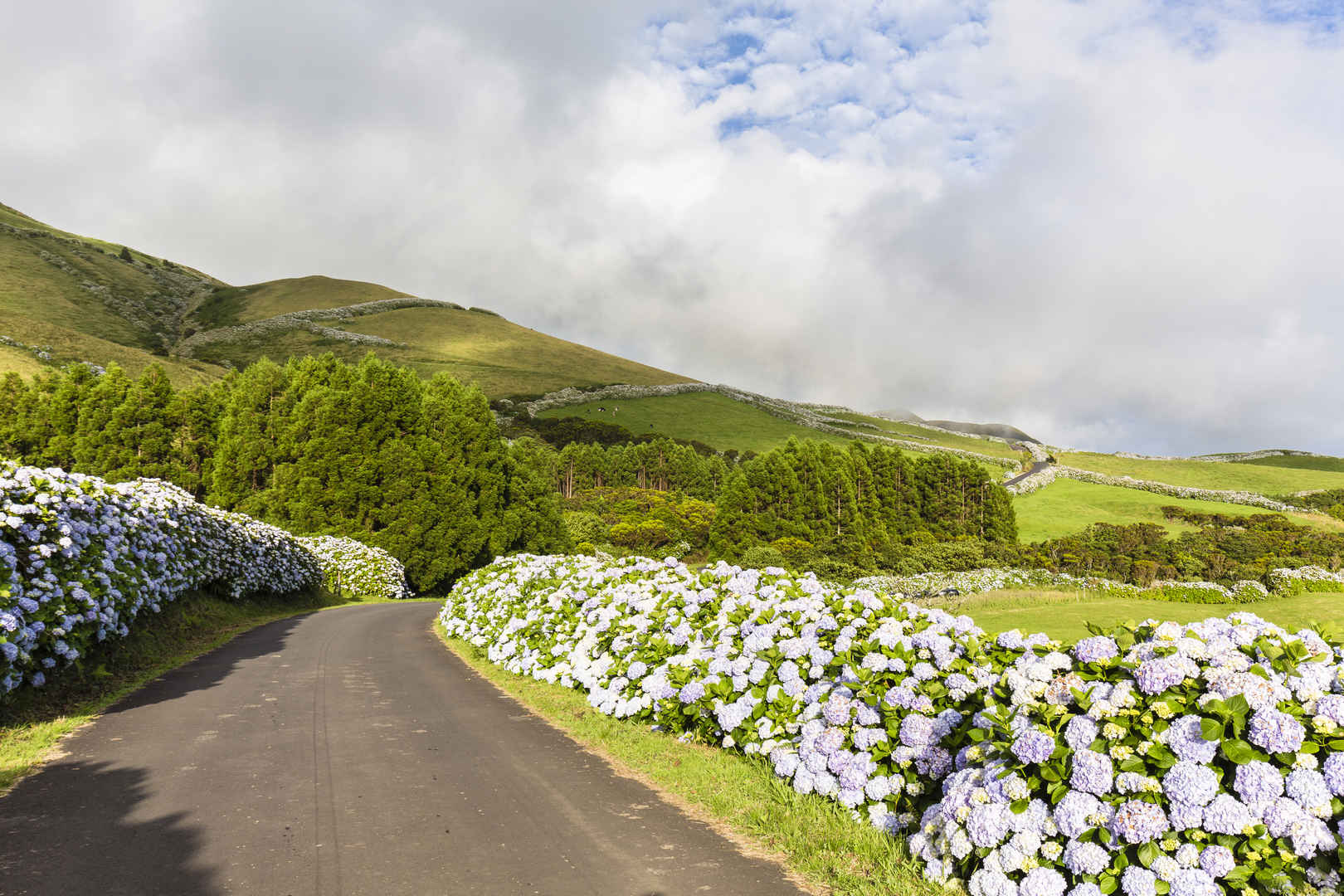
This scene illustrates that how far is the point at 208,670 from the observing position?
39.3 feet

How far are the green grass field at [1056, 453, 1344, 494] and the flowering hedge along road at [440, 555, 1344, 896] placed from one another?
336 ft

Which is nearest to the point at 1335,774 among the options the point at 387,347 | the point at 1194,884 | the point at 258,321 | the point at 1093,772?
the point at 1194,884

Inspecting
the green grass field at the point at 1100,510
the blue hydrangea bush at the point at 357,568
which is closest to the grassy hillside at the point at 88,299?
the blue hydrangea bush at the point at 357,568

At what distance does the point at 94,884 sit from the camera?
4426 millimetres

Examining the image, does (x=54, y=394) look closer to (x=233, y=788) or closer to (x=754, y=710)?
(x=233, y=788)

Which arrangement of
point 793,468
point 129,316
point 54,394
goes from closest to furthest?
point 54,394
point 793,468
point 129,316

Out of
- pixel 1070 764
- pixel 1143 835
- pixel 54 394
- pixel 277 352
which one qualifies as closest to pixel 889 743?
pixel 1070 764

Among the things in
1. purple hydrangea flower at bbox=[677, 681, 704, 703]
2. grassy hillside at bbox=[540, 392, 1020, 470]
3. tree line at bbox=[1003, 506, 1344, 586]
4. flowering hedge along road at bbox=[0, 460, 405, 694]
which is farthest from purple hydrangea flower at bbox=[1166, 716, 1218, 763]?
grassy hillside at bbox=[540, 392, 1020, 470]

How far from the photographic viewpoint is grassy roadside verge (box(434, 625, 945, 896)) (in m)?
4.75

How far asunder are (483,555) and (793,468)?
112 ft

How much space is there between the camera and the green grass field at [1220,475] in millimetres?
88562

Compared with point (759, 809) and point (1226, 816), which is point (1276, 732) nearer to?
point (1226, 816)

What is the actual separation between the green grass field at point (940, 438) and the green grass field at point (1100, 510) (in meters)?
36.3

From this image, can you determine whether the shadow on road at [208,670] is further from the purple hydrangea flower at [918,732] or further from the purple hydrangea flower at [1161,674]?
the purple hydrangea flower at [1161,674]
